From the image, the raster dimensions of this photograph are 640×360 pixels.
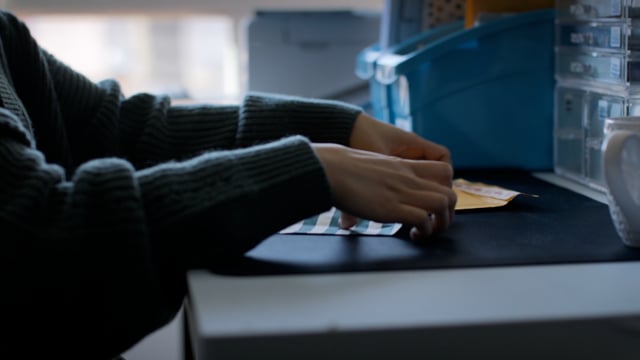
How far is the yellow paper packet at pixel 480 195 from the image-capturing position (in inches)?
33.5

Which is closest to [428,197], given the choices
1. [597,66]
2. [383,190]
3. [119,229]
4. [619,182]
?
[383,190]

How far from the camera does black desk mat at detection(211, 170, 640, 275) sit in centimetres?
62

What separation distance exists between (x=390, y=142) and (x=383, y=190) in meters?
0.25

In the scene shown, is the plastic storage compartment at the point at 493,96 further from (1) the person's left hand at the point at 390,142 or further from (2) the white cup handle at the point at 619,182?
(2) the white cup handle at the point at 619,182

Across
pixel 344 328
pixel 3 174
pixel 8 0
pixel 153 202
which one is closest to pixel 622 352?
pixel 344 328

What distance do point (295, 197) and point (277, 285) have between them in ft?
0.29

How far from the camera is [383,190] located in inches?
26.2

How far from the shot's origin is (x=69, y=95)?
3.03ft

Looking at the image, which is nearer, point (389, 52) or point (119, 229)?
point (119, 229)

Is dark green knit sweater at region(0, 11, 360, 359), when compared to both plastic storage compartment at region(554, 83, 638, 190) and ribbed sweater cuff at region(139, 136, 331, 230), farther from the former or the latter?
plastic storage compartment at region(554, 83, 638, 190)

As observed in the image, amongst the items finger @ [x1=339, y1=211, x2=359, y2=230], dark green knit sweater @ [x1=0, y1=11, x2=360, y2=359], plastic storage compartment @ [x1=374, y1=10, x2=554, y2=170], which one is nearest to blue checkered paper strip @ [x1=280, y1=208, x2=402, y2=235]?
finger @ [x1=339, y1=211, x2=359, y2=230]

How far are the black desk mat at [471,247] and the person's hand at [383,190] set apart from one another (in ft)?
0.08

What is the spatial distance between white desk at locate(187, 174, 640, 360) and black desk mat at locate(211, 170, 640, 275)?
0.03 meters

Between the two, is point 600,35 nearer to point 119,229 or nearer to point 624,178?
point 624,178
